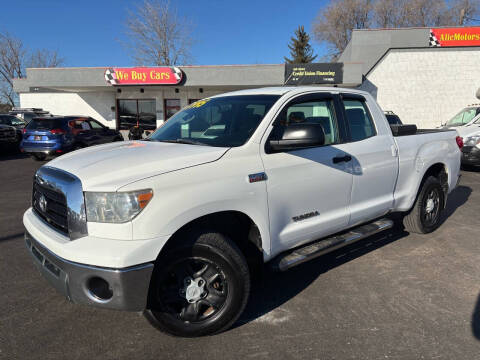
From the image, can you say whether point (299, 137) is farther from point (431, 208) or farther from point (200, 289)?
point (431, 208)

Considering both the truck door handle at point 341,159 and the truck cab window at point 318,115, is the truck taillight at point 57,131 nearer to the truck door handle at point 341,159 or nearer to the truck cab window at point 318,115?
the truck cab window at point 318,115

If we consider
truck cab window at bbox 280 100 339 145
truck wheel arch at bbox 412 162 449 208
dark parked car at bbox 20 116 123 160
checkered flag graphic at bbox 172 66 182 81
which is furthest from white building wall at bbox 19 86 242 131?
truck cab window at bbox 280 100 339 145

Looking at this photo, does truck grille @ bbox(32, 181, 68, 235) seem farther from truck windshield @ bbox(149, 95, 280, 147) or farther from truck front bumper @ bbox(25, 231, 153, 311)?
truck windshield @ bbox(149, 95, 280, 147)

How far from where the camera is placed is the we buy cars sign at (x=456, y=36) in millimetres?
20344

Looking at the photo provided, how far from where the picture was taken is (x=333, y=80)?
18.4 m

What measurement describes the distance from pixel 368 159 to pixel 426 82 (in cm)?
2118

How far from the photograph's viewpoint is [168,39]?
122ft

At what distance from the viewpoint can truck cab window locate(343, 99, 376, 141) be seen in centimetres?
360

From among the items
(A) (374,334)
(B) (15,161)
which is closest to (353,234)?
(A) (374,334)

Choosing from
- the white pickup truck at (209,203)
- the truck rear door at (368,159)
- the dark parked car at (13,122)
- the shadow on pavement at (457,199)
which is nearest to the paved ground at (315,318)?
the white pickup truck at (209,203)

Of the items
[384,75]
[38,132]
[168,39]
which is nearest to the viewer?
[38,132]

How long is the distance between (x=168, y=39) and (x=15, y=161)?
28.4 m

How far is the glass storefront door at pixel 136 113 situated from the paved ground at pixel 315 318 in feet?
64.5

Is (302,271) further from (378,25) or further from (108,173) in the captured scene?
(378,25)
